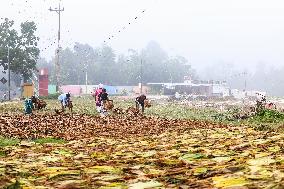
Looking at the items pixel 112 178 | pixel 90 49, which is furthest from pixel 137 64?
pixel 112 178

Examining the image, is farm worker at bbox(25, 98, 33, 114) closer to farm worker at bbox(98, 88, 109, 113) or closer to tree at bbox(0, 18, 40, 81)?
farm worker at bbox(98, 88, 109, 113)

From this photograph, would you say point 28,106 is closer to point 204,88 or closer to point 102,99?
point 102,99

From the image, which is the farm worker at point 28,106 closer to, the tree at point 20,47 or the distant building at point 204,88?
the tree at point 20,47

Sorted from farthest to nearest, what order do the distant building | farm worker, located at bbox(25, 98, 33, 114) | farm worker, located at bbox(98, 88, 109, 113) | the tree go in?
the distant building < the tree < farm worker, located at bbox(25, 98, 33, 114) < farm worker, located at bbox(98, 88, 109, 113)

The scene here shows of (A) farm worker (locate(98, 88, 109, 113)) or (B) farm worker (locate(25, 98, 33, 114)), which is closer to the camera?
(A) farm worker (locate(98, 88, 109, 113))

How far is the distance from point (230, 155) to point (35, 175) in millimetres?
2271

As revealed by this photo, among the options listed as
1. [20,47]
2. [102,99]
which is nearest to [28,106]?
[102,99]

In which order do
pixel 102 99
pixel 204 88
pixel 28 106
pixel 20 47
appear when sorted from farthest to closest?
pixel 204 88, pixel 20 47, pixel 28 106, pixel 102 99

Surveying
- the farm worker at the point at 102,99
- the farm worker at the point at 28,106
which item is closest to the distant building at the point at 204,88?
the farm worker at the point at 102,99

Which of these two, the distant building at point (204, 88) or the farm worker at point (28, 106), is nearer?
the farm worker at point (28, 106)

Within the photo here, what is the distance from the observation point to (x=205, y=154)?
6062mm

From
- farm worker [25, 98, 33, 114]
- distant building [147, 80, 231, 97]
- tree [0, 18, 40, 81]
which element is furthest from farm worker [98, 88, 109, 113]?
distant building [147, 80, 231, 97]

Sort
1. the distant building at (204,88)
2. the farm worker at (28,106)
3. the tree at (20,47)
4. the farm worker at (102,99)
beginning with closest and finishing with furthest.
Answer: the farm worker at (102,99), the farm worker at (28,106), the tree at (20,47), the distant building at (204,88)

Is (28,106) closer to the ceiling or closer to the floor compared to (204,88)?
closer to the floor
